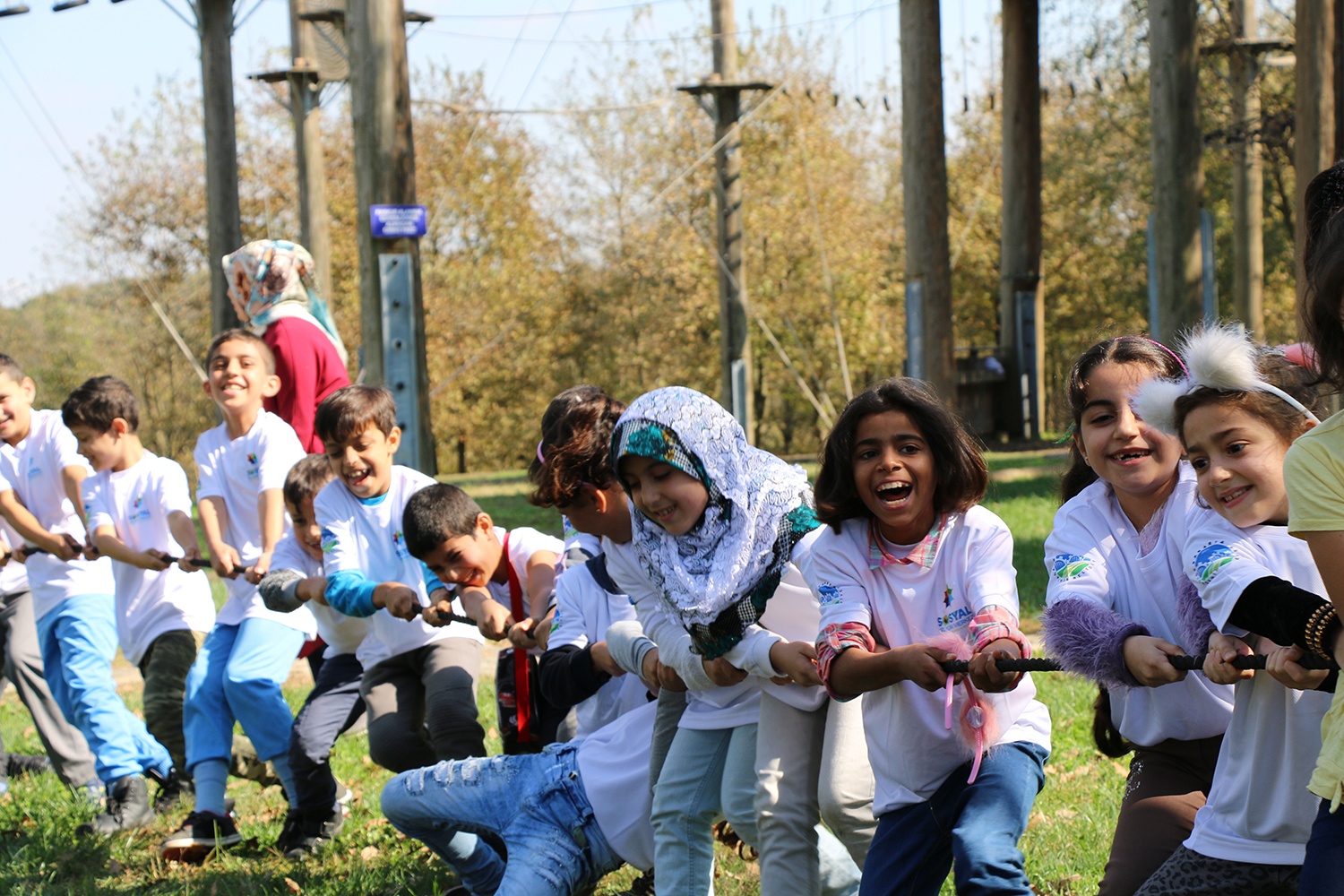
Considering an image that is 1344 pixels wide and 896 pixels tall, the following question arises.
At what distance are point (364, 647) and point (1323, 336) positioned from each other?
3514 mm

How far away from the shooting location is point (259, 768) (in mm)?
5867

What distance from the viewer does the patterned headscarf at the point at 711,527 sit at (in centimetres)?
315

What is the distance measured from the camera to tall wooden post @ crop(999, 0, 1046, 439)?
54.0 feet

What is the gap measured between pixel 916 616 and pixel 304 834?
2.92m

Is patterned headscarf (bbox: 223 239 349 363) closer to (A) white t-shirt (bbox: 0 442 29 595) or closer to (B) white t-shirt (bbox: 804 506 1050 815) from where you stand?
(A) white t-shirt (bbox: 0 442 29 595)

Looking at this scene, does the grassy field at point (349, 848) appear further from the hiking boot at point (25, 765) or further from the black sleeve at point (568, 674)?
the black sleeve at point (568, 674)

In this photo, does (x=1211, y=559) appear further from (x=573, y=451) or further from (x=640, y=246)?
(x=640, y=246)

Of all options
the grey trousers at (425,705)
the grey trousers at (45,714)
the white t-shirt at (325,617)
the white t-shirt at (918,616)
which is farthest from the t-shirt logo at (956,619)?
the grey trousers at (45,714)

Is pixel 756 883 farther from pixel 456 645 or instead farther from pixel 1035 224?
pixel 1035 224

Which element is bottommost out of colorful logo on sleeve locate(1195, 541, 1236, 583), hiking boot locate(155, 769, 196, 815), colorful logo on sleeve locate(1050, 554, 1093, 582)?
hiking boot locate(155, 769, 196, 815)

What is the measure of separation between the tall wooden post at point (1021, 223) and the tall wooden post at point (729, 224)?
364cm

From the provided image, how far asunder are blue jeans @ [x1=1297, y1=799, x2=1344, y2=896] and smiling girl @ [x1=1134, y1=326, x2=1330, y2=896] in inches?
11.5

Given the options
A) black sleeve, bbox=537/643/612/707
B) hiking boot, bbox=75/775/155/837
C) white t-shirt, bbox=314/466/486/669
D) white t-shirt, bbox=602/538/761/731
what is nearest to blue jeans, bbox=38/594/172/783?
hiking boot, bbox=75/775/155/837

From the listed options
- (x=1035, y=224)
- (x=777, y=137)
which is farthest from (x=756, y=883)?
(x=777, y=137)
